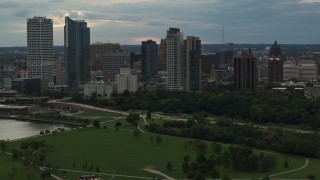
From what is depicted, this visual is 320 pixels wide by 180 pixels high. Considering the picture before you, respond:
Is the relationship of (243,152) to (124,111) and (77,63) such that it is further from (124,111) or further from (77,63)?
(77,63)

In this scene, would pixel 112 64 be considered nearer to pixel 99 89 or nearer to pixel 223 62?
pixel 99 89

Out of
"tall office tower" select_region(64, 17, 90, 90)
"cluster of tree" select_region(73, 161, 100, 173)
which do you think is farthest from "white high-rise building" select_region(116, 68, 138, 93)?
"cluster of tree" select_region(73, 161, 100, 173)

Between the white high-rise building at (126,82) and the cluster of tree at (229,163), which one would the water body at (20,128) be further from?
the white high-rise building at (126,82)

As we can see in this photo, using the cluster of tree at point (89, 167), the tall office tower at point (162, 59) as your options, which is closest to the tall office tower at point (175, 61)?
the tall office tower at point (162, 59)

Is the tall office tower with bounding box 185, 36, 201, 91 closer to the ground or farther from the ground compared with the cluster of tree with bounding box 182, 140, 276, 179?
farther from the ground

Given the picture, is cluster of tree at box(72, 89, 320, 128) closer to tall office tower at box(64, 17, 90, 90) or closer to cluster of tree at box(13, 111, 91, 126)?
cluster of tree at box(13, 111, 91, 126)

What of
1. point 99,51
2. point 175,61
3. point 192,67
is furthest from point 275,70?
point 99,51
